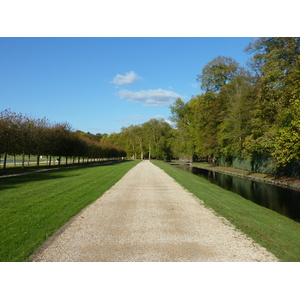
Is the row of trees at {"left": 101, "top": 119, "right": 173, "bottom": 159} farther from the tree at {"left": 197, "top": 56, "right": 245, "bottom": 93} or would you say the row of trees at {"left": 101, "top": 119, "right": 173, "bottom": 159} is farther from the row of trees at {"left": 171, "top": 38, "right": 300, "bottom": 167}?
the tree at {"left": 197, "top": 56, "right": 245, "bottom": 93}

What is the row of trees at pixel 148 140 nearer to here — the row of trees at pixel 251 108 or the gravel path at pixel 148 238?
the row of trees at pixel 251 108

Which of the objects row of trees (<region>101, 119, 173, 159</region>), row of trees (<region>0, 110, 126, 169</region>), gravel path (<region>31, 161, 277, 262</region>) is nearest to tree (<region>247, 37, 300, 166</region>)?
gravel path (<region>31, 161, 277, 262</region>)

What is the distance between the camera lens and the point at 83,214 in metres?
8.53

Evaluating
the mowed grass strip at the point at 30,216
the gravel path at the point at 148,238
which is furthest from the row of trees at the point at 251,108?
the mowed grass strip at the point at 30,216

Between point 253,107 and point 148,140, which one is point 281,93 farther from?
point 148,140

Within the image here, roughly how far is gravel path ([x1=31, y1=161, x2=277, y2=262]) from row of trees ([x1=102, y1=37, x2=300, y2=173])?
11553 millimetres

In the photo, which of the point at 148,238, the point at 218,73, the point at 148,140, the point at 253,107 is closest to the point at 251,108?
the point at 253,107

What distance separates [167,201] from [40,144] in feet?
78.9

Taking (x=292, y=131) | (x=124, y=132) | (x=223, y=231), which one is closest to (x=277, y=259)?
(x=223, y=231)

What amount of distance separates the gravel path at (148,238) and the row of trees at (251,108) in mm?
11553

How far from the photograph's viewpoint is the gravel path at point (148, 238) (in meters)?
5.12

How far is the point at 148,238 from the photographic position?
20.4 feet

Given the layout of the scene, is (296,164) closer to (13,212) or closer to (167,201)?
(167,201)

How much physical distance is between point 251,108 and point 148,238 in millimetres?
30252
